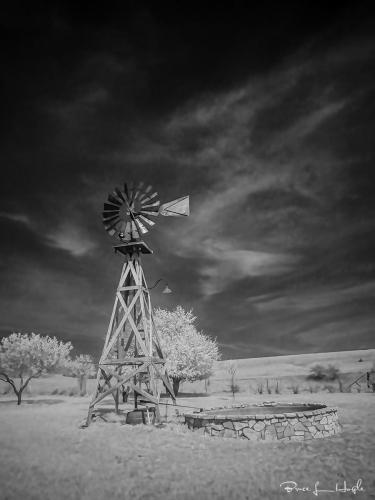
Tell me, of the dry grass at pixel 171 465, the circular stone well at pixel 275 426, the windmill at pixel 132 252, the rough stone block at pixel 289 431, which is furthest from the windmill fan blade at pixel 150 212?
the rough stone block at pixel 289 431

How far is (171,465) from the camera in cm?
984

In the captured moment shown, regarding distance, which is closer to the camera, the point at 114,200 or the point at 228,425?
the point at 228,425

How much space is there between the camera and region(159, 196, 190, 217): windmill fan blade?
20.4 m

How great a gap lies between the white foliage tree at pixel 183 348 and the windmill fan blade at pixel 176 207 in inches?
898

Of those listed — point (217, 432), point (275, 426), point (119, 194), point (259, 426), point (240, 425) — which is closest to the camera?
point (275, 426)

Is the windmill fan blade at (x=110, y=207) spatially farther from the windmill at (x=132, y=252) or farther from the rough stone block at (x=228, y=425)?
the rough stone block at (x=228, y=425)

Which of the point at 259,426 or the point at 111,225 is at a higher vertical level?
the point at 111,225

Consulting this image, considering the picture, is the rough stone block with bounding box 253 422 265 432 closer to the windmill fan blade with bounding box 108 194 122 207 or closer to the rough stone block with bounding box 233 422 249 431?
the rough stone block with bounding box 233 422 249 431

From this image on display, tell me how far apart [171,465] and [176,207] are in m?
13.5

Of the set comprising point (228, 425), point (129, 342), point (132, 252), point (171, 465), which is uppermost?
point (132, 252)

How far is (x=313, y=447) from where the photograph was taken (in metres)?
11.3

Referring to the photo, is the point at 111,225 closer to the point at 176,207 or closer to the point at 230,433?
the point at 176,207

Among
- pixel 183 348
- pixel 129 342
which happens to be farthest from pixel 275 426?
pixel 183 348

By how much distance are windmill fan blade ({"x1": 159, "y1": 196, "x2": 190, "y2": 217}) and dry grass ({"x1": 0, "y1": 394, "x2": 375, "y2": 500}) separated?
36.4 feet
